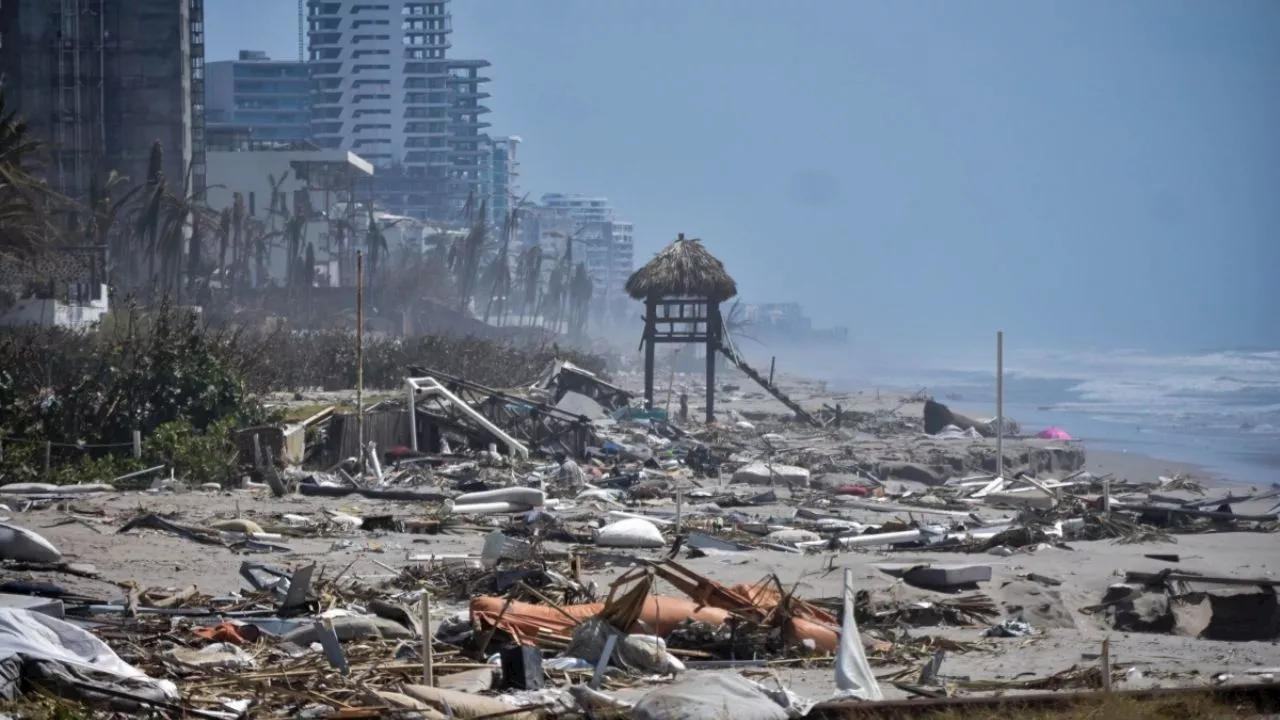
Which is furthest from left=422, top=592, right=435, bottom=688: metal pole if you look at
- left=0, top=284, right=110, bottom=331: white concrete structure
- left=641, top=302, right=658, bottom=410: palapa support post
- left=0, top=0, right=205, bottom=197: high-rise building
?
left=0, top=0, right=205, bottom=197: high-rise building

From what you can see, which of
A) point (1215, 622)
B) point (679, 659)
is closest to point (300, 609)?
point (679, 659)

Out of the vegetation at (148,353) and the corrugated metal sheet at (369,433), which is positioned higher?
the vegetation at (148,353)

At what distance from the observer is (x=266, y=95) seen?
627ft

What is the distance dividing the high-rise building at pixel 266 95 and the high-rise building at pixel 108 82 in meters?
118

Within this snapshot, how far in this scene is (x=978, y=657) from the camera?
9508 millimetres

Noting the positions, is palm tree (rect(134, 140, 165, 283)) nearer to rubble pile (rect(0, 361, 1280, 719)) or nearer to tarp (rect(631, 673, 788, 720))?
rubble pile (rect(0, 361, 1280, 719))

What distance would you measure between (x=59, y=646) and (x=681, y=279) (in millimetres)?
27058

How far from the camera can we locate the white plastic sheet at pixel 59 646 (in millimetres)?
7289

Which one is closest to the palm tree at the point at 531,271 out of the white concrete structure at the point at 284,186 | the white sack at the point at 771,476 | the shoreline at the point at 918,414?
the white concrete structure at the point at 284,186

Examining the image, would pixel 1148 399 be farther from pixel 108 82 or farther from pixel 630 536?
pixel 630 536

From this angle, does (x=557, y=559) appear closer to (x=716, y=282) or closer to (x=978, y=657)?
(x=978, y=657)

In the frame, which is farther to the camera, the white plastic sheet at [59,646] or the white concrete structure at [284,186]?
the white concrete structure at [284,186]

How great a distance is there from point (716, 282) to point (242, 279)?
5920 centimetres

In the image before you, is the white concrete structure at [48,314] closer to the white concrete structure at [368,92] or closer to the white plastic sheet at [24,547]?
the white plastic sheet at [24,547]
